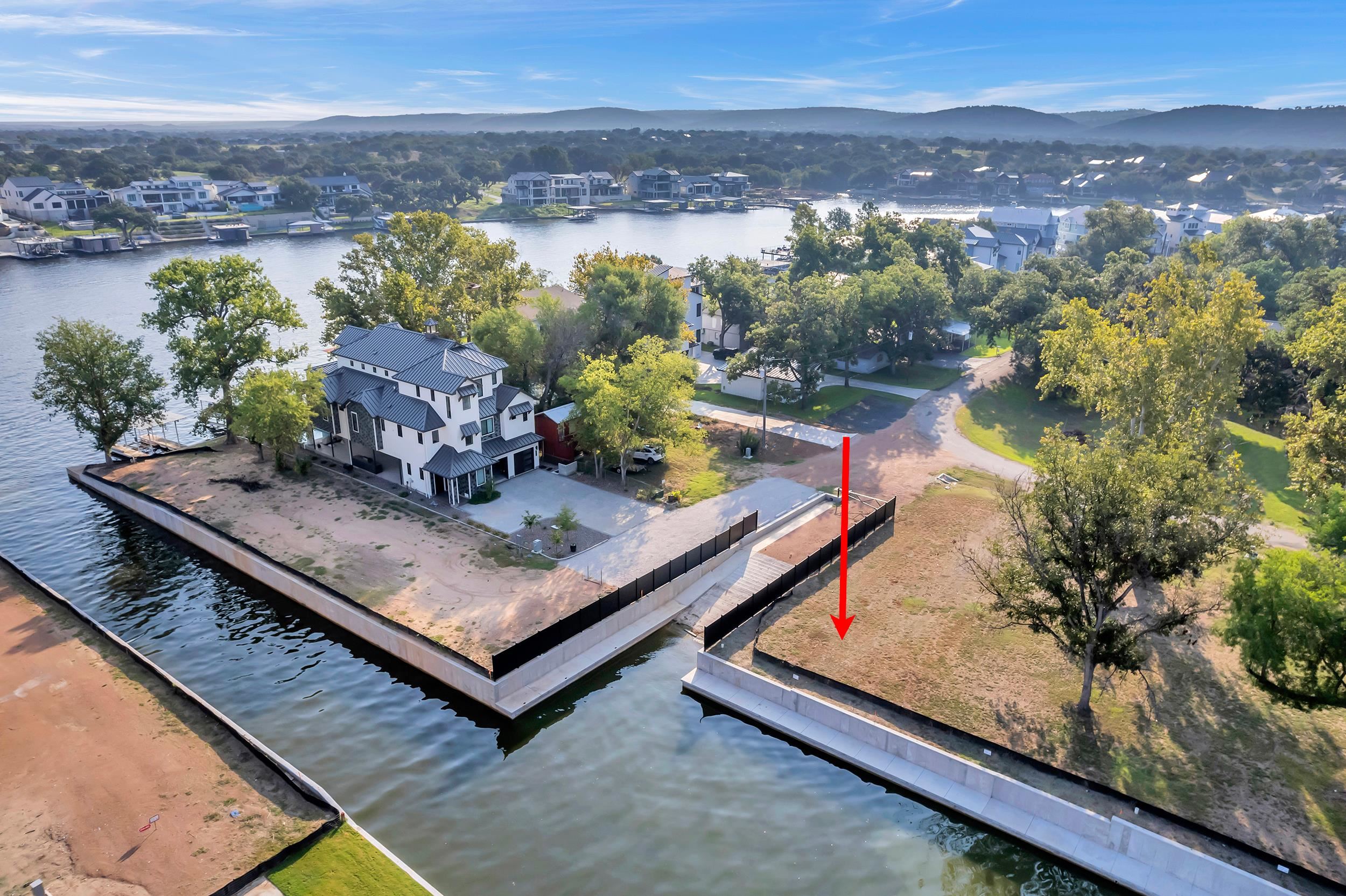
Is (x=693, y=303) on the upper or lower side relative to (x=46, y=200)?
lower

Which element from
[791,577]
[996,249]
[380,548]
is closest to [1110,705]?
[791,577]

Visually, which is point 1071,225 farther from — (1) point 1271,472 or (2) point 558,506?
(2) point 558,506

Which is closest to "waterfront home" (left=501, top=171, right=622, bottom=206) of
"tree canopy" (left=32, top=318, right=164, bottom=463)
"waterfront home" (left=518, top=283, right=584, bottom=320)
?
"waterfront home" (left=518, top=283, right=584, bottom=320)

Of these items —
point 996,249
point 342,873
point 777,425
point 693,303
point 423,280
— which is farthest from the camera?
point 996,249

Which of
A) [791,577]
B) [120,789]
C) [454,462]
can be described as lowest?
[120,789]

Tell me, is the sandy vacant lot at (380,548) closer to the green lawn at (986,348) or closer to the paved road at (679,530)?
the paved road at (679,530)
